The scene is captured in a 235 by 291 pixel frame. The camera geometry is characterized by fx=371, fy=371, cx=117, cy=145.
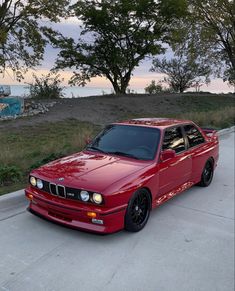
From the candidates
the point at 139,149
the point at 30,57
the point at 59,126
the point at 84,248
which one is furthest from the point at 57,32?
the point at 84,248

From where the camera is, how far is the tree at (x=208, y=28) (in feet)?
85.2

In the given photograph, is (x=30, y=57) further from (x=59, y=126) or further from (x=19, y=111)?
(x=59, y=126)

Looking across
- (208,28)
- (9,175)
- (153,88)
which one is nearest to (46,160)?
(9,175)

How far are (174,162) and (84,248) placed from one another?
83.1 inches

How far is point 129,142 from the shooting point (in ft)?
18.6

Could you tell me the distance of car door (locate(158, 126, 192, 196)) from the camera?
5411 mm

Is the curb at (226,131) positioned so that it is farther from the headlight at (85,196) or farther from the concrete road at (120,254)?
the headlight at (85,196)

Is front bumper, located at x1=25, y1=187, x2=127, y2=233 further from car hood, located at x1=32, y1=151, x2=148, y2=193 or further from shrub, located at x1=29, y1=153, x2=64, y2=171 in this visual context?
shrub, located at x1=29, y1=153, x2=64, y2=171

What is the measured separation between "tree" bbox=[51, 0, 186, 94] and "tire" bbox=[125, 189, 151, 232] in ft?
61.0

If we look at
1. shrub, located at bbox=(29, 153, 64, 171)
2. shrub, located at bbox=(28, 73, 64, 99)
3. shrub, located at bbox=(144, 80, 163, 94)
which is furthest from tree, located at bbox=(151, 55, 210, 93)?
shrub, located at bbox=(29, 153, 64, 171)

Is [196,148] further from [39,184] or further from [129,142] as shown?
[39,184]

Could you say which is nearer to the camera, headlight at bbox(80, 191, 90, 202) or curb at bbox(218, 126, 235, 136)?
headlight at bbox(80, 191, 90, 202)

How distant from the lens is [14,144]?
32.8 ft

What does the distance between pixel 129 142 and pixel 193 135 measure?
1579mm
